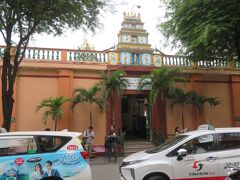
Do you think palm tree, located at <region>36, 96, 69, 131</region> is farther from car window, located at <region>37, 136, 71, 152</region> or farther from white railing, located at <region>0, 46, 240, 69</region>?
car window, located at <region>37, 136, 71, 152</region>

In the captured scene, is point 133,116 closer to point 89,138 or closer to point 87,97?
point 87,97

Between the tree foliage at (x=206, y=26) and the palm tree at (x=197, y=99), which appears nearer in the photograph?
the tree foliage at (x=206, y=26)

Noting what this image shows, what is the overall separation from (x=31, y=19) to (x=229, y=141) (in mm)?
8039

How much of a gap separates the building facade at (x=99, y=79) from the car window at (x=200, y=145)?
10.4 metres

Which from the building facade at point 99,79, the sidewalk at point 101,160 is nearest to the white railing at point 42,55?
the building facade at point 99,79

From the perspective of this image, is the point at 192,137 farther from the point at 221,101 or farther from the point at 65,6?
the point at 221,101

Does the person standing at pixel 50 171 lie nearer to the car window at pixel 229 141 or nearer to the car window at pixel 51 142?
the car window at pixel 51 142

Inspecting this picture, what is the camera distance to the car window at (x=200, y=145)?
7645 mm

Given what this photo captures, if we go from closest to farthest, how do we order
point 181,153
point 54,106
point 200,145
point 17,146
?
point 17,146
point 181,153
point 200,145
point 54,106

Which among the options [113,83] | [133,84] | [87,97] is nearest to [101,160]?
[87,97]

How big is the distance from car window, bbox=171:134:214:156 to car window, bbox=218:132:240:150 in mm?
230

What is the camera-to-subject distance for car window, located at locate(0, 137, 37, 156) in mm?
6613

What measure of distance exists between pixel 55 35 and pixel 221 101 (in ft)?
40.6

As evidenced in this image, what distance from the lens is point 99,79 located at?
59.7ft
